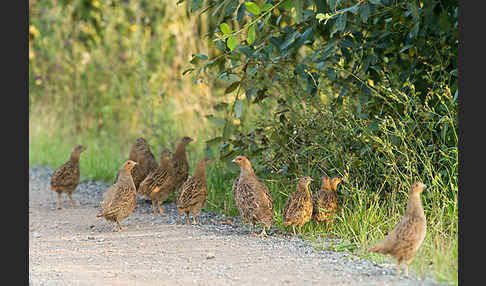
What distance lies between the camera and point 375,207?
6191 mm

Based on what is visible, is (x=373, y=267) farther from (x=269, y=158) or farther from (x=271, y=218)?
(x=269, y=158)

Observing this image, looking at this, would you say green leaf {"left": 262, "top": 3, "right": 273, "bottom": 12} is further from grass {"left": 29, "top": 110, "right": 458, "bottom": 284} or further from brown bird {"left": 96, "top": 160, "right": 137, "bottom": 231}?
brown bird {"left": 96, "top": 160, "right": 137, "bottom": 231}

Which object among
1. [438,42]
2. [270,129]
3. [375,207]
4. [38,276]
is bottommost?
[38,276]

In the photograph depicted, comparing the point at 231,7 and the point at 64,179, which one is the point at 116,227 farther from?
the point at 231,7

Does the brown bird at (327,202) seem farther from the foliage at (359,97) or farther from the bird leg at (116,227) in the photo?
the bird leg at (116,227)

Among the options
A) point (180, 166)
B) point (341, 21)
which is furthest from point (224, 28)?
point (180, 166)

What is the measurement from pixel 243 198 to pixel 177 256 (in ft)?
3.29

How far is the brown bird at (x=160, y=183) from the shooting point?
25.3 ft

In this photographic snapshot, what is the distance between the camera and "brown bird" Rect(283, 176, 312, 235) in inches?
246

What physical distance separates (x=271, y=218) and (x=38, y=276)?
2242 millimetres

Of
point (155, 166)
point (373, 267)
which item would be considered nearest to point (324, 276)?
point (373, 267)

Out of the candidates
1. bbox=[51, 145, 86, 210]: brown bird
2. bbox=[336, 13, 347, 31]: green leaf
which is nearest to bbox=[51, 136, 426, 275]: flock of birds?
bbox=[51, 145, 86, 210]: brown bird

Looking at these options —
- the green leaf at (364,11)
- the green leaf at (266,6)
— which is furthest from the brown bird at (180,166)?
the green leaf at (364,11)

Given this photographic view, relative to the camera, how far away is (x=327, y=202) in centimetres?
642
